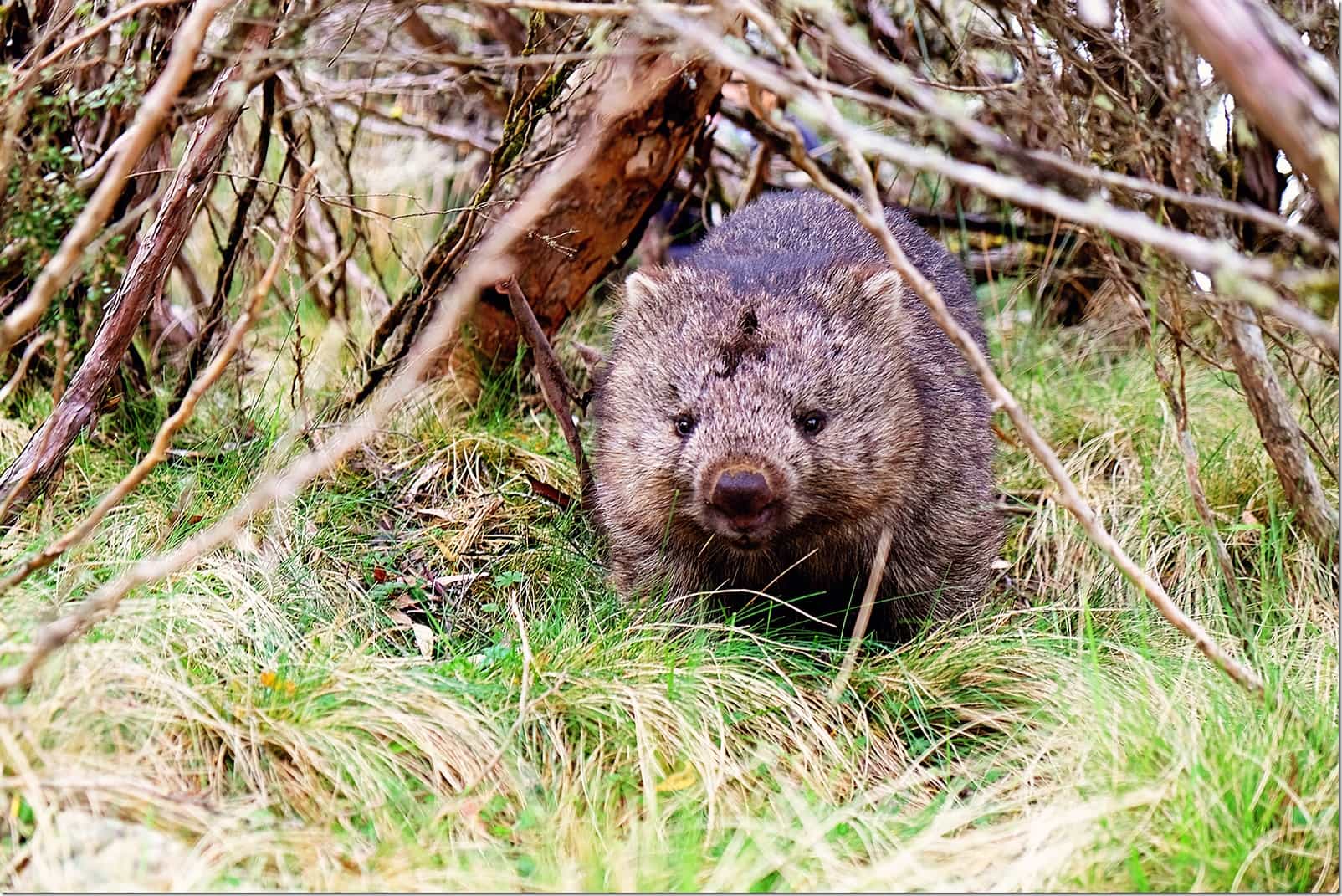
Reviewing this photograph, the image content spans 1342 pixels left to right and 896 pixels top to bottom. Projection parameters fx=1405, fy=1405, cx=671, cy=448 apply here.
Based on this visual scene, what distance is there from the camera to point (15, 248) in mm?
3648

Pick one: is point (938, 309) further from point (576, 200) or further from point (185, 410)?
point (576, 200)

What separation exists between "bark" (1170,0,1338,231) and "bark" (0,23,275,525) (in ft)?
8.79

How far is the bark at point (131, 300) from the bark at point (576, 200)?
1025 mm

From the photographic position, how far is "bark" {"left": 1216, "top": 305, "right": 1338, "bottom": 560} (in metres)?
4.25

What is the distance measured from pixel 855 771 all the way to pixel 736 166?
181 inches

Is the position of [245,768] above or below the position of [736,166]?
below

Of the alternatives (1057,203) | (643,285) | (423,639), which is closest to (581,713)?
(423,639)

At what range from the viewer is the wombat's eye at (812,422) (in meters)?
4.12

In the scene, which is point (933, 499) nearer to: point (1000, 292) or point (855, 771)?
point (855, 771)

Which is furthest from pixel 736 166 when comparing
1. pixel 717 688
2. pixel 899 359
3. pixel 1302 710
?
pixel 1302 710

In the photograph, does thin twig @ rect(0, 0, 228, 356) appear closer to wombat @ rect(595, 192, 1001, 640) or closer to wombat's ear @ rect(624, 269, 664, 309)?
wombat @ rect(595, 192, 1001, 640)

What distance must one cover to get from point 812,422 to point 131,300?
2.13 m

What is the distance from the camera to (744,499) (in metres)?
3.83

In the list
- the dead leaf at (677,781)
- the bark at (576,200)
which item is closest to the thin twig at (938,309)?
the dead leaf at (677,781)
